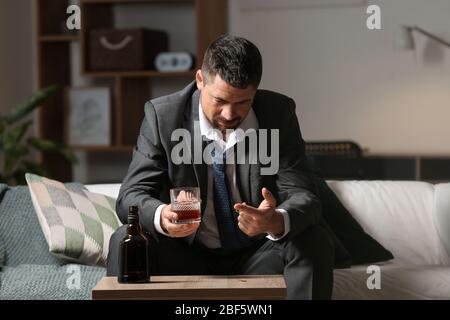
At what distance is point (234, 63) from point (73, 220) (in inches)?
34.9

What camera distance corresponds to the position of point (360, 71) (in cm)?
498

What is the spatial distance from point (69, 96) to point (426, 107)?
7.16 ft

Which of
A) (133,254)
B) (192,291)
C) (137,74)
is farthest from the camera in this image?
(137,74)

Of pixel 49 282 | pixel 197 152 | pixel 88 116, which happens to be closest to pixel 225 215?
pixel 197 152

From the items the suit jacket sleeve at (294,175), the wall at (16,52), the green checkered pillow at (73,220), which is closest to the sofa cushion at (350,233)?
the suit jacket sleeve at (294,175)

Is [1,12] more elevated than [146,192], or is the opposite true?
[1,12]

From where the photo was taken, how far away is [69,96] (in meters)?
5.23

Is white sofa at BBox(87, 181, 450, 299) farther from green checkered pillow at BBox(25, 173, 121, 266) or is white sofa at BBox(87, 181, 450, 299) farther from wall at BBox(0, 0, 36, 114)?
wall at BBox(0, 0, 36, 114)

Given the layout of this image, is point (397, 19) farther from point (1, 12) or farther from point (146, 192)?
point (146, 192)

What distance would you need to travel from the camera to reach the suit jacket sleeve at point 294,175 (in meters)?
2.22

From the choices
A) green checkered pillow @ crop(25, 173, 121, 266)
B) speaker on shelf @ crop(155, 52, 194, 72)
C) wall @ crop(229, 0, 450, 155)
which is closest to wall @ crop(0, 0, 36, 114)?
speaker on shelf @ crop(155, 52, 194, 72)

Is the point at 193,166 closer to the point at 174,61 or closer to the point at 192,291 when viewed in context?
the point at 192,291
